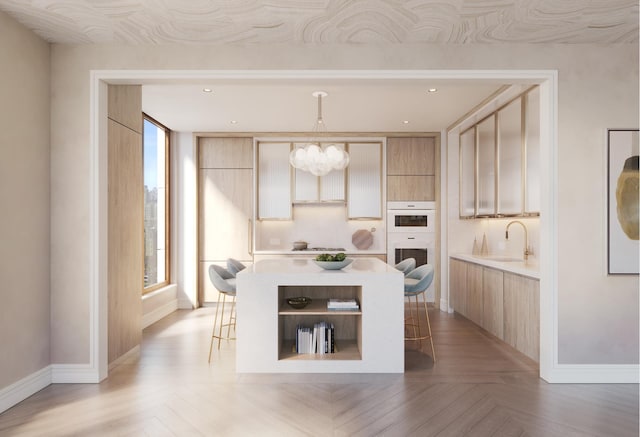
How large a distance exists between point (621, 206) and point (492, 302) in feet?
5.48

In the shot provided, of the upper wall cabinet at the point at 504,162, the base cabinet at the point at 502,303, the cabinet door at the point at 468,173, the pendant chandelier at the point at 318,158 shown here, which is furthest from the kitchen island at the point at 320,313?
the cabinet door at the point at 468,173

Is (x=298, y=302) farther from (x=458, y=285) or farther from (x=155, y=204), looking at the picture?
(x=155, y=204)

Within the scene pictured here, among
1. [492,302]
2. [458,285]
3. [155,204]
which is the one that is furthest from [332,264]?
[155,204]

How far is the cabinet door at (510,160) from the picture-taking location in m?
4.28

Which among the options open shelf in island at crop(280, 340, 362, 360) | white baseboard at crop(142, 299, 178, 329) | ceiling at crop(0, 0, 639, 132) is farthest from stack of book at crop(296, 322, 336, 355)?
white baseboard at crop(142, 299, 178, 329)

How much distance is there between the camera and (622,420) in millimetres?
2713

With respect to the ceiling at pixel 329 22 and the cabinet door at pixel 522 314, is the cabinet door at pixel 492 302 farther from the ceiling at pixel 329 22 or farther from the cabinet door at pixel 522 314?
the ceiling at pixel 329 22

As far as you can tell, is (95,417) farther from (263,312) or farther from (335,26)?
(335,26)

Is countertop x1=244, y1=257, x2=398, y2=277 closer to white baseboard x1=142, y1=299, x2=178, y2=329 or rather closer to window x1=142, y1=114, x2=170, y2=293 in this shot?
white baseboard x1=142, y1=299, x2=178, y2=329

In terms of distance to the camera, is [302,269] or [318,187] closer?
[302,269]

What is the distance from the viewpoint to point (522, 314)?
3.92 meters

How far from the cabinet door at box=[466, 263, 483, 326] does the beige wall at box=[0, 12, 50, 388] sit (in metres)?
4.23

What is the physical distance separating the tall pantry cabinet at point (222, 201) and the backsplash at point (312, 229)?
42 centimetres

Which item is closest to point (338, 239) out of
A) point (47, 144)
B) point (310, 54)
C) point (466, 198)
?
point (466, 198)
